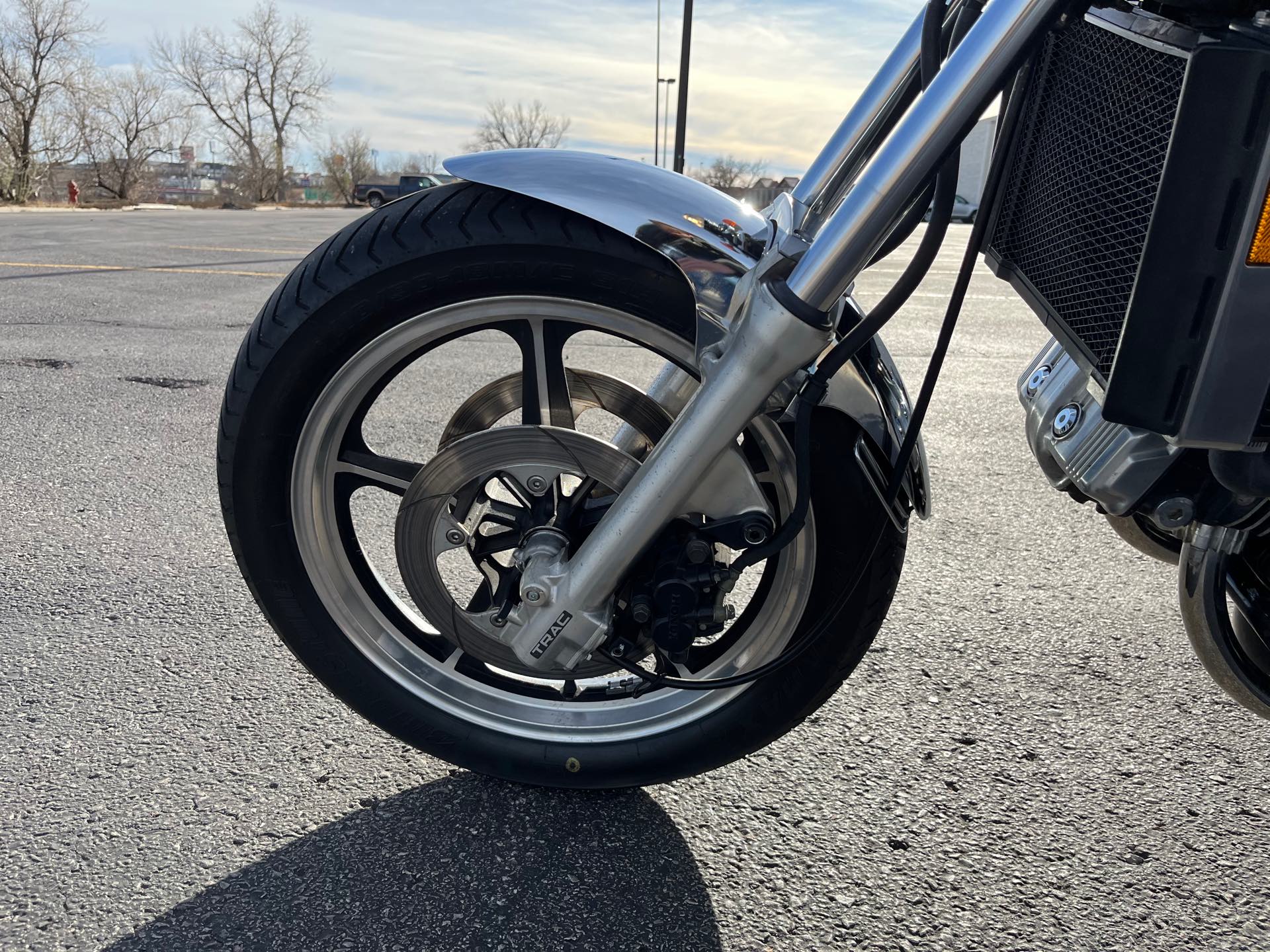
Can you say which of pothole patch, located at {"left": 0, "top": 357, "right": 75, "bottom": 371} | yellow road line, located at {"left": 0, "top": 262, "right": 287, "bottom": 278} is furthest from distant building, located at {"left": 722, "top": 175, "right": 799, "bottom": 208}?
yellow road line, located at {"left": 0, "top": 262, "right": 287, "bottom": 278}

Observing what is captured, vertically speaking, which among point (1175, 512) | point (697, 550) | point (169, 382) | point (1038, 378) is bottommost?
point (169, 382)

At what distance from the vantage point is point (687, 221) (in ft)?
4.31

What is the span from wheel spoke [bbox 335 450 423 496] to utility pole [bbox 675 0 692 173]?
16.3 meters

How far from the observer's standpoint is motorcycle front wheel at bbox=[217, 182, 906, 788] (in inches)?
53.3

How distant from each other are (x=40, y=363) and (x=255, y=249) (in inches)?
323

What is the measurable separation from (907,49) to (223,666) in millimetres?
1649

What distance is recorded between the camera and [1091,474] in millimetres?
1227

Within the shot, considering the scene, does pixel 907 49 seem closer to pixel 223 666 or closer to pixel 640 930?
pixel 640 930

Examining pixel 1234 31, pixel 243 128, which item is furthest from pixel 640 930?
→ pixel 243 128

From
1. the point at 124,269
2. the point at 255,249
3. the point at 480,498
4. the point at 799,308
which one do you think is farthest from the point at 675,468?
the point at 255,249

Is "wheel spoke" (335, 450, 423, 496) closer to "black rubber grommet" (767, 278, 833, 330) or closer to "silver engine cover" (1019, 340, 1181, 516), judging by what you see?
"black rubber grommet" (767, 278, 833, 330)

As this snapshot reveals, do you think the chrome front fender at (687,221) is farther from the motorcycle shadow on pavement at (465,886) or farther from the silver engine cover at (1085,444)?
the motorcycle shadow on pavement at (465,886)

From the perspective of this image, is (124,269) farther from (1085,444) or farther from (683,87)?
(683,87)

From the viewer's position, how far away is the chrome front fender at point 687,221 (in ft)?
4.23
